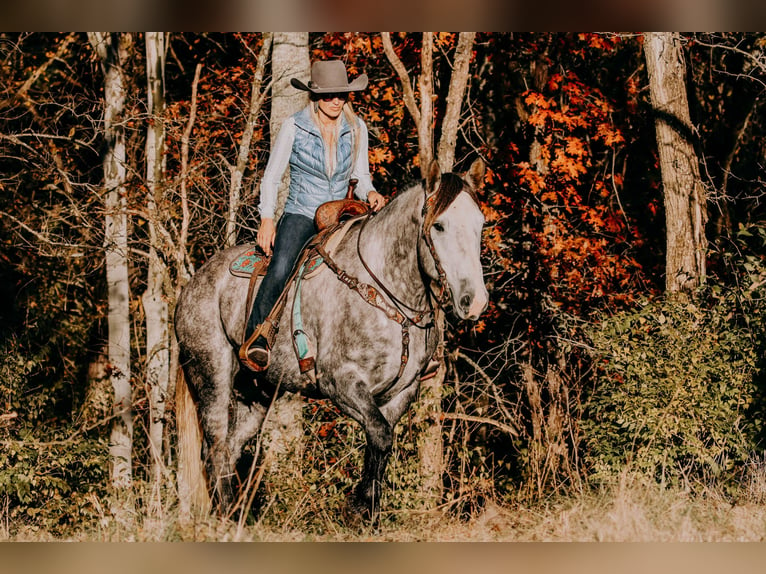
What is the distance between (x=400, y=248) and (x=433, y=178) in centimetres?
54

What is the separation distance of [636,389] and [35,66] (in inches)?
451

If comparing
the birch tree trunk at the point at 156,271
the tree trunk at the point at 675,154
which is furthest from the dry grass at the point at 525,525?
the tree trunk at the point at 675,154

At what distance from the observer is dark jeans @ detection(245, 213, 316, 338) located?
7062 mm

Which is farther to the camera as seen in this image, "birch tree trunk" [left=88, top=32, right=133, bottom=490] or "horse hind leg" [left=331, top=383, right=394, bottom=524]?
"birch tree trunk" [left=88, top=32, right=133, bottom=490]

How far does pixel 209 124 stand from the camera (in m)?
15.9

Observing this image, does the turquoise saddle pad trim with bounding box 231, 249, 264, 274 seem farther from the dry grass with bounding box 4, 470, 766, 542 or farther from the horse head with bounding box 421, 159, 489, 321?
the dry grass with bounding box 4, 470, 766, 542

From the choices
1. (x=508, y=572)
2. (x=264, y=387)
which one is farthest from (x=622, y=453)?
(x=508, y=572)

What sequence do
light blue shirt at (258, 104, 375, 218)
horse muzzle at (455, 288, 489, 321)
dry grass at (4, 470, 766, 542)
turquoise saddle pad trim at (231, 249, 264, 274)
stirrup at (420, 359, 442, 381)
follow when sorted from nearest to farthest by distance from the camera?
horse muzzle at (455, 288, 489, 321) < dry grass at (4, 470, 766, 542) < stirrup at (420, 359, 442, 381) < light blue shirt at (258, 104, 375, 218) < turquoise saddle pad trim at (231, 249, 264, 274)

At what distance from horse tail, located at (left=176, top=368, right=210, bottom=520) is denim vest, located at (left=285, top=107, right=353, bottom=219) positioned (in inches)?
69.2

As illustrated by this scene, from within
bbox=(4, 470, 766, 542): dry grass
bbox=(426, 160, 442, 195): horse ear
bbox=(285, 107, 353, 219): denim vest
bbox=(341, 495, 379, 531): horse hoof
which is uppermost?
bbox=(285, 107, 353, 219): denim vest

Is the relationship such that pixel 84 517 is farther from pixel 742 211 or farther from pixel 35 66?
pixel 742 211

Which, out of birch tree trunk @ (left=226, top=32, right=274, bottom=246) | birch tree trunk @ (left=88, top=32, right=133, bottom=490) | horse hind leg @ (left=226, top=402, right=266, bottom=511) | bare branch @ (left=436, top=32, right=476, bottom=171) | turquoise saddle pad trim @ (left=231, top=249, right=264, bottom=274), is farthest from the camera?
birch tree trunk @ (left=88, top=32, right=133, bottom=490)

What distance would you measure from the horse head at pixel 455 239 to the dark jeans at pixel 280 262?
1145 millimetres

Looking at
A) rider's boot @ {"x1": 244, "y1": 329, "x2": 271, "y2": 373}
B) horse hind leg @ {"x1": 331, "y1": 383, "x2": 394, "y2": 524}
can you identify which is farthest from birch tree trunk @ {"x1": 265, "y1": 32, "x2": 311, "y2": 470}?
horse hind leg @ {"x1": 331, "y1": 383, "x2": 394, "y2": 524}
